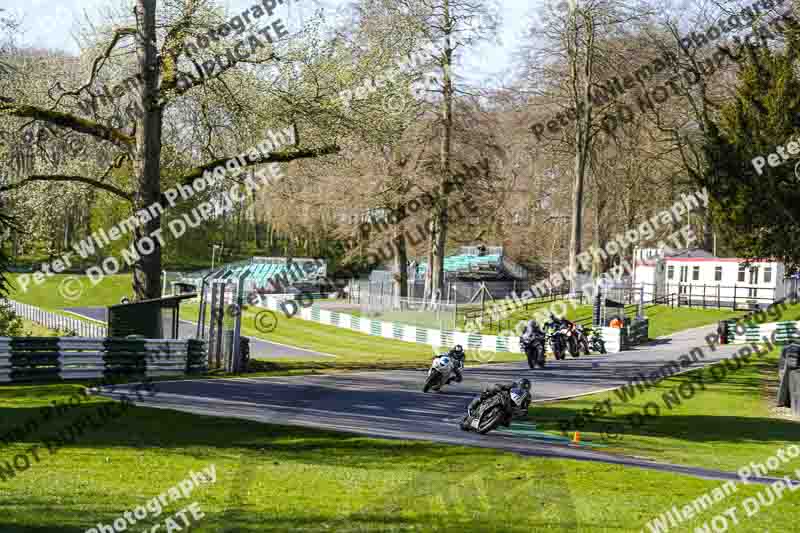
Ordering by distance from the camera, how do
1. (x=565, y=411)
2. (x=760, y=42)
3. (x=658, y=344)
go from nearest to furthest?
(x=565, y=411) < (x=760, y=42) < (x=658, y=344)

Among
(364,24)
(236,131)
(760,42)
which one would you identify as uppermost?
(364,24)

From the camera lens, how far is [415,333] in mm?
44594

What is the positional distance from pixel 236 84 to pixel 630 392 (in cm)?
1293

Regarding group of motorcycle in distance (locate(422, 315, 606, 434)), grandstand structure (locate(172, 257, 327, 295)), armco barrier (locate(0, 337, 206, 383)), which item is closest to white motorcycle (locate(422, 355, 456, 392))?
group of motorcycle in distance (locate(422, 315, 606, 434))

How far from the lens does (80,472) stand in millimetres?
10234

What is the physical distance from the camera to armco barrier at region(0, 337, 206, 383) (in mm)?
18484

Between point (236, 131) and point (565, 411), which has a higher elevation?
point (236, 131)

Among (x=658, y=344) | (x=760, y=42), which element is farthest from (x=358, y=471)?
(x=658, y=344)

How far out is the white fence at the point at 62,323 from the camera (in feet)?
126

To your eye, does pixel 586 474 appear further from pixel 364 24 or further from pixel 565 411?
pixel 364 24

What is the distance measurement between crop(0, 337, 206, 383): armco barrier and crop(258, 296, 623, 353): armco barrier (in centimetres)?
1904

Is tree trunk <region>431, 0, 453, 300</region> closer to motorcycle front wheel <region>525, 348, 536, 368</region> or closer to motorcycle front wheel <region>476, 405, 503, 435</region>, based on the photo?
motorcycle front wheel <region>525, 348, 536, 368</region>

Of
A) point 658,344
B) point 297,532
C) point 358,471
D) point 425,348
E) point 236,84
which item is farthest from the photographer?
point 425,348

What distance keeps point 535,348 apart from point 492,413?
44.5ft
